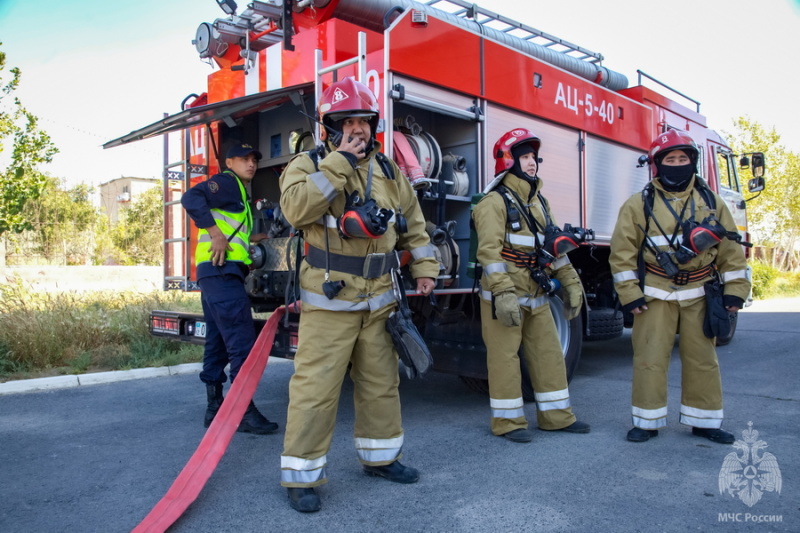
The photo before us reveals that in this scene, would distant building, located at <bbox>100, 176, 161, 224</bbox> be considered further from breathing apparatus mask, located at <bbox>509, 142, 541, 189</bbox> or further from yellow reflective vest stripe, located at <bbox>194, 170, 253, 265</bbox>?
breathing apparatus mask, located at <bbox>509, 142, 541, 189</bbox>

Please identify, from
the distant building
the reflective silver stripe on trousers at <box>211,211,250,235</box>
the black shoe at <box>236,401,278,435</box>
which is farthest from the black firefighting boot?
the distant building

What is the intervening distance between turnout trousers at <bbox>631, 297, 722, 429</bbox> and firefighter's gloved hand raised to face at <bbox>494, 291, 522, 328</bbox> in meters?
0.86

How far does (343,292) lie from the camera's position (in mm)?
2982

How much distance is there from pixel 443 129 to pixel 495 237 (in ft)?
4.34

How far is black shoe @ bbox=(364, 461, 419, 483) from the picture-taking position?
3.16m

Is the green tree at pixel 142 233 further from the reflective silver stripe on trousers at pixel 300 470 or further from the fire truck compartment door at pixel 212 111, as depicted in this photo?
the reflective silver stripe on trousers at pixel 300 470

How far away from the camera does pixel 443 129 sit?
487 cm

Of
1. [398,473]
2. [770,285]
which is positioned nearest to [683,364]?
[398,473]

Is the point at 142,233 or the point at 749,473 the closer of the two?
the point at 749,473

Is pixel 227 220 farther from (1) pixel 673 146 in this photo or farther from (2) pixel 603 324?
(2) pixel 603 324

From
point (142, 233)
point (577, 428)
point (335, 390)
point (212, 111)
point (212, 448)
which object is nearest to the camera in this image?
point (335, 390)

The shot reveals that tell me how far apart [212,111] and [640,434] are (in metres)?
3.70

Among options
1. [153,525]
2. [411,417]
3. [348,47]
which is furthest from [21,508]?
[348,47]

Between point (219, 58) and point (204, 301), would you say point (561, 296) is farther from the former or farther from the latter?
point (219, 58)
